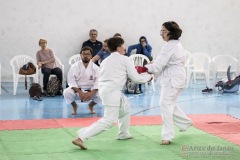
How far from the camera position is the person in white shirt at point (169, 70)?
6.29m

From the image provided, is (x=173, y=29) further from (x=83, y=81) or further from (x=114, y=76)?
(x=83, y=81)

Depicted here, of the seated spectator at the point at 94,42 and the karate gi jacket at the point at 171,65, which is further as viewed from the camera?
the seated spectator at the point at 94,42

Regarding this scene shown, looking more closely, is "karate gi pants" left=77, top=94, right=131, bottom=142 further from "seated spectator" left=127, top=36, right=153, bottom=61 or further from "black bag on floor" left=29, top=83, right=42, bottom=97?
"seated spectator" left=127, top=36, right=153, bottom=61

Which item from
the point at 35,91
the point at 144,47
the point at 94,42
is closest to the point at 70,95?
the point at 35,91

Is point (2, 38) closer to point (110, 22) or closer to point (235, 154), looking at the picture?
point (110, 22)

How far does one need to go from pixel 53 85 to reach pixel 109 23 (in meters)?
3.57

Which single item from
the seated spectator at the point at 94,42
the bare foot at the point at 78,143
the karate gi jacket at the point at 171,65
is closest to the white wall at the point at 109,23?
the seated spectator at the point at 94,42

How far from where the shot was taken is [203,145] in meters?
6.25

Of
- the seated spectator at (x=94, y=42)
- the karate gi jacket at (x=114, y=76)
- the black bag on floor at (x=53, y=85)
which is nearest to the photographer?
the karate gi jacket at (x=114, y=76)

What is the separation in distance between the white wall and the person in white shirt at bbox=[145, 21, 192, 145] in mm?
8000

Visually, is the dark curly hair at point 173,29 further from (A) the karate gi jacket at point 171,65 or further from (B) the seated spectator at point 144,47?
(B) the seated spectator at point 144,47

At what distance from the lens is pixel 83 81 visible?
8.88 metres

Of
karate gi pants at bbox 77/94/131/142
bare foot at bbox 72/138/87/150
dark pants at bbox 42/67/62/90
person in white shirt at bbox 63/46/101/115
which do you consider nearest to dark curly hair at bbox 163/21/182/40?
karate gi pants at bbox 77/94/131/142

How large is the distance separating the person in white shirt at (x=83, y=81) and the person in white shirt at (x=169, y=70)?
8.21 ft
